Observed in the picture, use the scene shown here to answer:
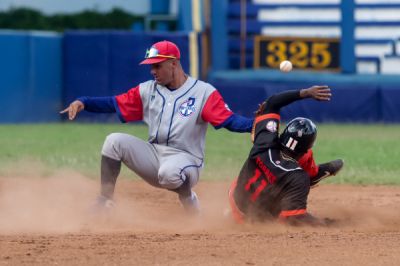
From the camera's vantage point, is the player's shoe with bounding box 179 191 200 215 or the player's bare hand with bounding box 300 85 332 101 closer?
the player's bare hand with bounding box 300 85 332 101

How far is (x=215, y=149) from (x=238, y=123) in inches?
235

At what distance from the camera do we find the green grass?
10492 mm

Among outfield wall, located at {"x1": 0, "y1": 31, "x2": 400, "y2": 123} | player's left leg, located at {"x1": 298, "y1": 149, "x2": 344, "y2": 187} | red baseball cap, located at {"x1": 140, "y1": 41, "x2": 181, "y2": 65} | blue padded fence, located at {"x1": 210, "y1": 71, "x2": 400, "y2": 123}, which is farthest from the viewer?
blue padded fence, located at {"x1": 210, "y1": 71, "x2": 400, "y2": 123}

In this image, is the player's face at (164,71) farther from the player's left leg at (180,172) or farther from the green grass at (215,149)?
the green grass at (215,149)

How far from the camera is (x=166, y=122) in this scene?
23.4 ft

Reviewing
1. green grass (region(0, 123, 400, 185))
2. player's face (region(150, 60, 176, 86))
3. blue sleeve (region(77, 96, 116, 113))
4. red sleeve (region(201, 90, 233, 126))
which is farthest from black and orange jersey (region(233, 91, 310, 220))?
green grass (region(0, 123, 400, 185))

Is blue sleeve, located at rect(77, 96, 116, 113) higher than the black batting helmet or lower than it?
higher

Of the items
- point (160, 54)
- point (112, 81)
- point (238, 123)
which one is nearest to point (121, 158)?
point (160, 54)

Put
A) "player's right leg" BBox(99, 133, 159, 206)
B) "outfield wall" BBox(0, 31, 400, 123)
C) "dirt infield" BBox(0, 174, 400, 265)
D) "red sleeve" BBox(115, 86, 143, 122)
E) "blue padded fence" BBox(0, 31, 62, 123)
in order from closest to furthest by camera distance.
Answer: "dirt infield" BBox(0, 174, 400, 265), "player's right leg" BBox(99, 133, 159, 206), "red sleeve" BBox(115, 86, 143, 122), "blue padded fence" BBox(0, 31, 62, 123), "outfield wall" BBox(0, 31, 400, 123)

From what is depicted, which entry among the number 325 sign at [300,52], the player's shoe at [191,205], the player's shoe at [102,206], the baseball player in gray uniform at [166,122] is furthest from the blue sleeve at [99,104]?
the number 325 sign at [300,52]

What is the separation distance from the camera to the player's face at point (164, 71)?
23.1 ft

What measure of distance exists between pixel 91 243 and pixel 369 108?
1228 centimetres

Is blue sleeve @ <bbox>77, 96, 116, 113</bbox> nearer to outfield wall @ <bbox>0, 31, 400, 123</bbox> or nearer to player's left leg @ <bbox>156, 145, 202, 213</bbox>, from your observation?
player's left leg @ <bbox>156, 145, 202, 213</bbox>

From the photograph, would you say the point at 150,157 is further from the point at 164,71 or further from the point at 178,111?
the point at 164,71
